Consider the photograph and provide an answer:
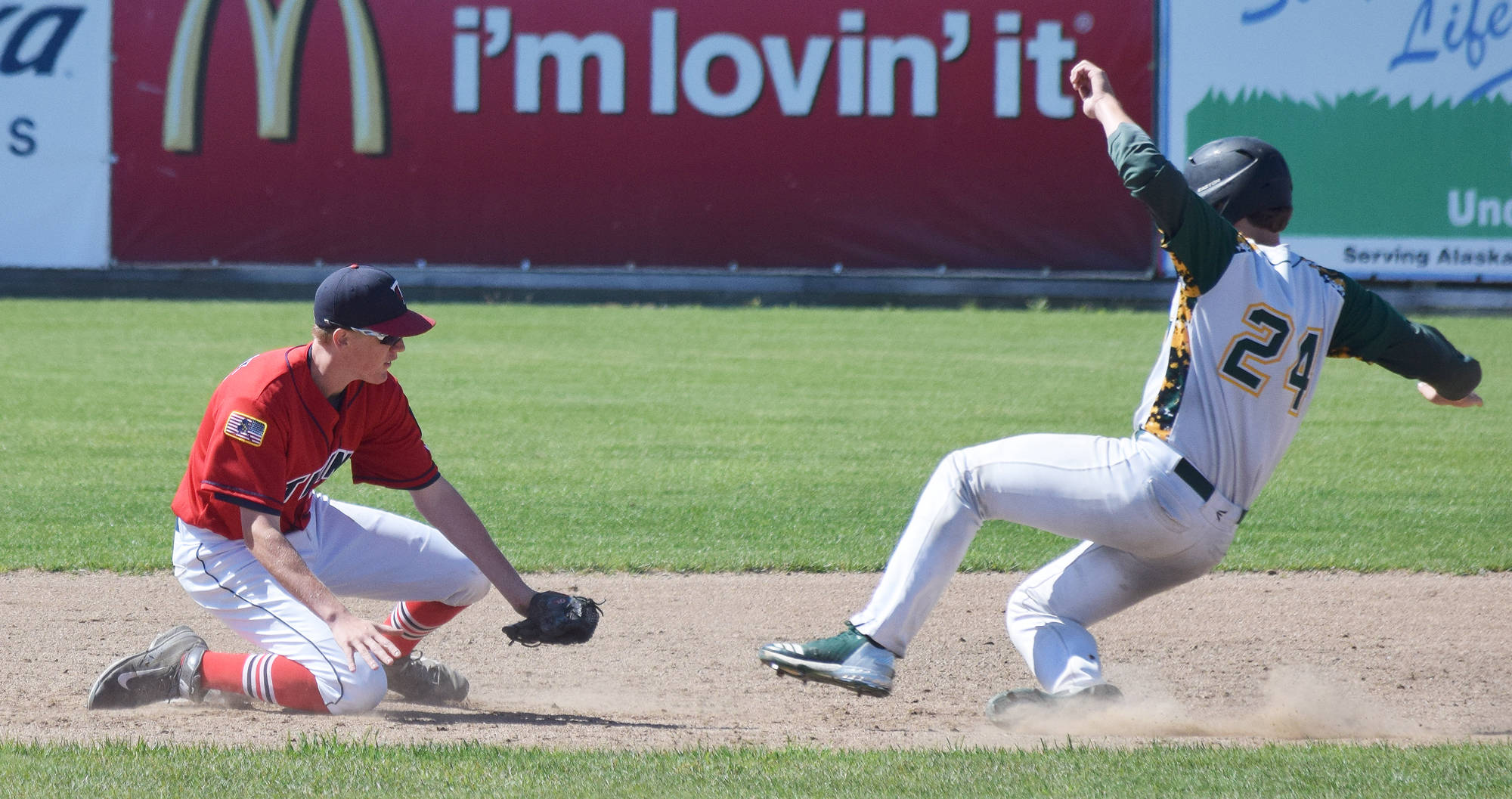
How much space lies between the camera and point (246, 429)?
4285mm

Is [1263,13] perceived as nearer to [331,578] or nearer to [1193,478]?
[1193,478]

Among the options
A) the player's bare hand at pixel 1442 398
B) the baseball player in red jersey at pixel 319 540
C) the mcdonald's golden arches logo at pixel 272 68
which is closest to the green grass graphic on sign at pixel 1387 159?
the mcdonald's golden arches logo at pixel 272 68

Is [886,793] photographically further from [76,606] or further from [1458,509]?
[1458,509]

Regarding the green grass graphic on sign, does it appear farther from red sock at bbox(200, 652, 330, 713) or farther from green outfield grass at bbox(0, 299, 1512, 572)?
red sock at bbox(200, 652, 330, 713)

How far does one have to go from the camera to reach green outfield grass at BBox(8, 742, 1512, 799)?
362 centimetres

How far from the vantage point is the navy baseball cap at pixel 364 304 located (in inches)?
167

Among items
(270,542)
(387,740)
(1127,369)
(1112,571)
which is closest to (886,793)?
(1112,571)

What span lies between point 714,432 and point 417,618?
5.92 metres

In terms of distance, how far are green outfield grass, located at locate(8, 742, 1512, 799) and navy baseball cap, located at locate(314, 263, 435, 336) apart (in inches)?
44.1

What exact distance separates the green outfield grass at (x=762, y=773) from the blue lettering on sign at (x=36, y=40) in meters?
17.6

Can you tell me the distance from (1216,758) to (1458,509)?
5142mm

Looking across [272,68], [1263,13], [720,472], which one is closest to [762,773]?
[720,472]

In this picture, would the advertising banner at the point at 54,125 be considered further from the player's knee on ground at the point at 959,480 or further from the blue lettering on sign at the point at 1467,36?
the player's knee on ground at the point at 959,480

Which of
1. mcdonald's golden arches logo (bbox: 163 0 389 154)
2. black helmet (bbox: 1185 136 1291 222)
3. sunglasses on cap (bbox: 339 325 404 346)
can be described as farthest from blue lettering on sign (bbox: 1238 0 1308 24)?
sunglasses on cap (bbox: 339 325 404 346)
